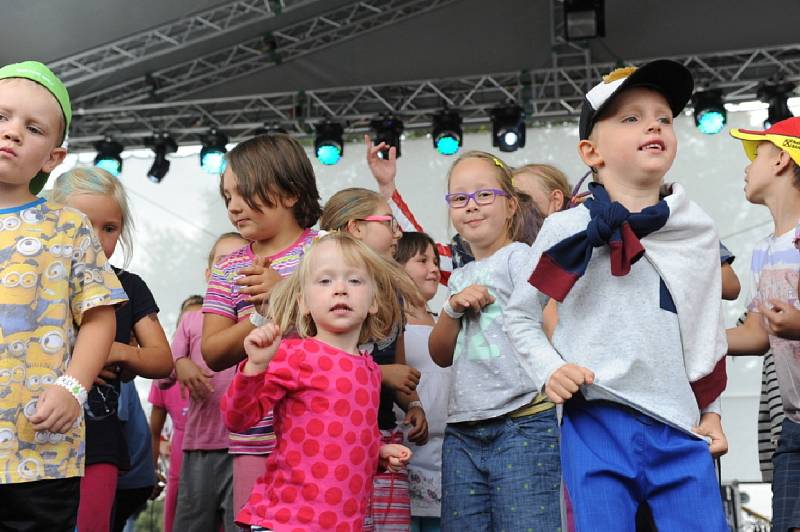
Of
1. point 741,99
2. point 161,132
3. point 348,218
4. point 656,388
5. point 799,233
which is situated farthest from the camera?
point 161,132

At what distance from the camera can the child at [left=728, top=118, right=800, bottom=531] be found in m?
2.74

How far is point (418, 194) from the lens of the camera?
751 cm

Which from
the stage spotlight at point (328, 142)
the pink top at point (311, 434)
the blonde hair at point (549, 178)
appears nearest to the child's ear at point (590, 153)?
the pink top at point (311, 434)

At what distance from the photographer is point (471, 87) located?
299 inches

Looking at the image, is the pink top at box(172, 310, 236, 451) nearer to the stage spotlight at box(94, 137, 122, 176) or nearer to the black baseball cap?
the black baseball cap

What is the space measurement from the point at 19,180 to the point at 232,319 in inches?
32.5

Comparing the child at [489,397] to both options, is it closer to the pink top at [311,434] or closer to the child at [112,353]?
the pink top at [311,434]

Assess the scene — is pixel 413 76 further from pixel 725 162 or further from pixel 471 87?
pixel 725 162

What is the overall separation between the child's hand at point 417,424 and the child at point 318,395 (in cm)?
43

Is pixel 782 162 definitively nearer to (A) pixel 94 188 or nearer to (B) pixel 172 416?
(A) pixel 94 188

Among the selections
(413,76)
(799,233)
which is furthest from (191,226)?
(799,233)

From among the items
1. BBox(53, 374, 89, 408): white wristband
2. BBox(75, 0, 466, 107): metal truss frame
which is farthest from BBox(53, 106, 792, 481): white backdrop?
BBox(53, 374, 89, 408): white wristband

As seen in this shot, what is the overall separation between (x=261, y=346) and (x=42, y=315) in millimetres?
471

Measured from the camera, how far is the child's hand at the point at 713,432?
2.00m
